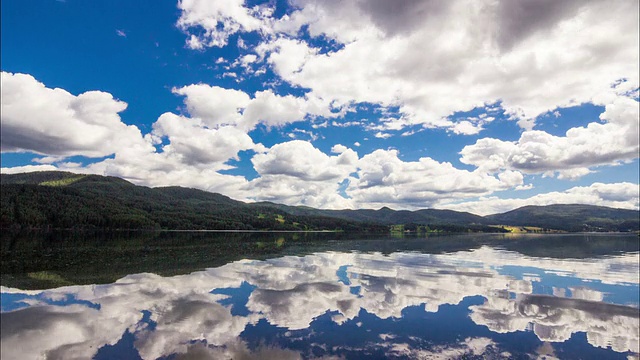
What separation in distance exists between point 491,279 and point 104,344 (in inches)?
1517

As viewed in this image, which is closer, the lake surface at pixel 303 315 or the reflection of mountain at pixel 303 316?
the lake surface at pixel 303 315

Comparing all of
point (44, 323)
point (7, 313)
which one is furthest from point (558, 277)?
point (7, 313)

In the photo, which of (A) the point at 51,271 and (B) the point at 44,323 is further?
(A) the point at 51,271

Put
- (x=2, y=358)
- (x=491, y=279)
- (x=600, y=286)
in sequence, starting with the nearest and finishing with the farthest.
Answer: (x=2, y=358) < (x=600, y=286) < (x=491, y=279)

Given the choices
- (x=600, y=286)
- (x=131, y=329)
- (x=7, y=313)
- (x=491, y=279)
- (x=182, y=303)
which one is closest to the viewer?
(x=131, y=329)

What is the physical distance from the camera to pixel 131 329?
1861 centimetres

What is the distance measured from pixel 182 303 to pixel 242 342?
9127 mm

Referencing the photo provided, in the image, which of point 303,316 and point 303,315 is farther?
point 303,315

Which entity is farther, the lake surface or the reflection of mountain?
the reflection of mountain

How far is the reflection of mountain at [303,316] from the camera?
55.9 ft

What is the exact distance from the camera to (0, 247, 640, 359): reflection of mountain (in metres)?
17.0

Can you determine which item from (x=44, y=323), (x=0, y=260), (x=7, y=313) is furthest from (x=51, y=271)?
(x=44, y=323)

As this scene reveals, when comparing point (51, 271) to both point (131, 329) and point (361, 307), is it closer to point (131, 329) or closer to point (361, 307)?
point (131, 329)

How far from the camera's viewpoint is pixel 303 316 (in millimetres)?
22656
